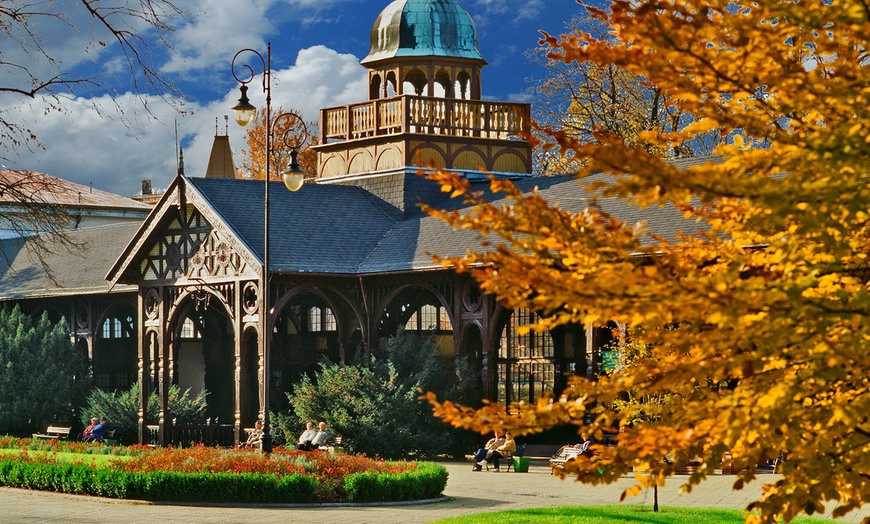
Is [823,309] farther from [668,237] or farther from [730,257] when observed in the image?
[668,237]

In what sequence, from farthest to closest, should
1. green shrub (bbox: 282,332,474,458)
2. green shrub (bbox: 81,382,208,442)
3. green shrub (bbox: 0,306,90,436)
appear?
green shrub (bbox: 0,306,90,436) → green shrub (bbox: 81,382,208,442) → green shrub (bbox: 282,332,474,458)

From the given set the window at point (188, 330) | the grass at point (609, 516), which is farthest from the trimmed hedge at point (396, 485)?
the window at point (188, 330)

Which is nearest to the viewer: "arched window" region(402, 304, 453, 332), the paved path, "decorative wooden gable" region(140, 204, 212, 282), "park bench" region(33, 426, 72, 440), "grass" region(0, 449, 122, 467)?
the paved path

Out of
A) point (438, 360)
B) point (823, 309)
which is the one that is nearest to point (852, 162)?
point (823, 309)

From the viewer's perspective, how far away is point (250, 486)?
881 inches

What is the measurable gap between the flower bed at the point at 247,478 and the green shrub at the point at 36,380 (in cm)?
1657

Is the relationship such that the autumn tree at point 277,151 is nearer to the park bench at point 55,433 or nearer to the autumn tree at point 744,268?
the park bench at point 55,433

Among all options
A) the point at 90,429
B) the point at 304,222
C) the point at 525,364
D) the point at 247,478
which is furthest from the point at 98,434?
the point at 247,478

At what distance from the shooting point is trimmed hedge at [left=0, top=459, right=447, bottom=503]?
22.3 meters

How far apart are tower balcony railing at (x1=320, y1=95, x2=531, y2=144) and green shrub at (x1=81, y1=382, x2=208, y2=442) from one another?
30.4ft

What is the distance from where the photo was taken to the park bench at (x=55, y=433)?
36594mm

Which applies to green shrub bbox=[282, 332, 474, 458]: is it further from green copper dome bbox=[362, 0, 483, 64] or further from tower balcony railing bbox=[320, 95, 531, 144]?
green copper dome bbox=[362, 0, 483, 64]

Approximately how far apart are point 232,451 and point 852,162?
63.6 feet

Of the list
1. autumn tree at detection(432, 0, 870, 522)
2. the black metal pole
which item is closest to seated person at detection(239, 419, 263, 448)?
the black metal pole
